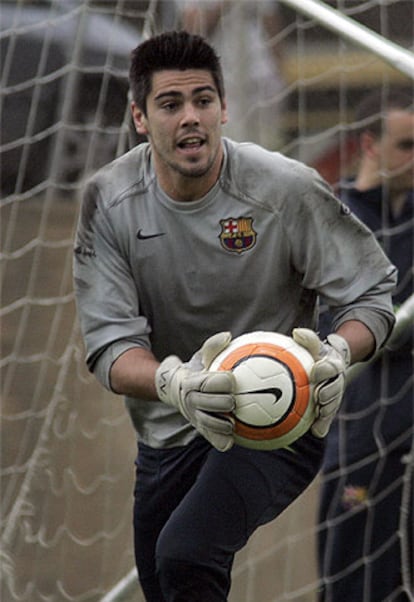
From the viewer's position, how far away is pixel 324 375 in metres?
3.80

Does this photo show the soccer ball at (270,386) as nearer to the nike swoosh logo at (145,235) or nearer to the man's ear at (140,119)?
the nike swoosh logo at (145,235)

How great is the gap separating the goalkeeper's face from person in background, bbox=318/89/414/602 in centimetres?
172

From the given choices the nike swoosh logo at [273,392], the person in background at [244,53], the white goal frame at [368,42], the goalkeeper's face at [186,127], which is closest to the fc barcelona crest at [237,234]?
the goalkeeper's face at [186,127]

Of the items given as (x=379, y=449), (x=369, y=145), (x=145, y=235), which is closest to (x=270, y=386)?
(x=145, y=235)

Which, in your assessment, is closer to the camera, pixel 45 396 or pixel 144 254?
pixel 144 254

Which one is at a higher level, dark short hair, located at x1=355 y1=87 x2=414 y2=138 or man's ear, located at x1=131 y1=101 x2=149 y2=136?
dark short hair, located at x1=355 y1=87 x2=414 y2=138

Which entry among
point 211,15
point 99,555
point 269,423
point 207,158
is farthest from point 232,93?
point 269,423

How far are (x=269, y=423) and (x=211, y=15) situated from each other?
3.40m

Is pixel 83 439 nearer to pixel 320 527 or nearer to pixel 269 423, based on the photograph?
pixel 320 527

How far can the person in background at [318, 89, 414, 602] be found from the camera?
19.3ft

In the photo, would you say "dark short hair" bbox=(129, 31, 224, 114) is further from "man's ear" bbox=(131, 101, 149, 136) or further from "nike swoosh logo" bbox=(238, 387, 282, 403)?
"nike swoosh logo" bbox=(238, 387, 282, 403)

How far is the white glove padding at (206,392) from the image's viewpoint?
148 inches

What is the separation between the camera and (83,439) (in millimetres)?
7176

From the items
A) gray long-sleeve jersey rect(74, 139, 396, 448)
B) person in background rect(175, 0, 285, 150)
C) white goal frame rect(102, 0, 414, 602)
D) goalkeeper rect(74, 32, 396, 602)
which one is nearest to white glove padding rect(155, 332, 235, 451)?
goalkeeper rect(74, 32, 396, 602)
